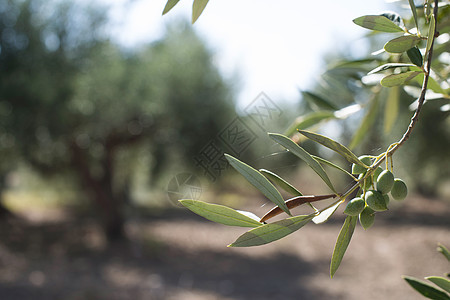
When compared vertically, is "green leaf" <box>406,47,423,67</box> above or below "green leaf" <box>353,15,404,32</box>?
below

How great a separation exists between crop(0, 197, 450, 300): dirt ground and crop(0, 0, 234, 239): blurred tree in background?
0.75 metres

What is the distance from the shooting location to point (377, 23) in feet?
1.22

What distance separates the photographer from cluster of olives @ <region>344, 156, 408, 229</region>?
1.04 ft

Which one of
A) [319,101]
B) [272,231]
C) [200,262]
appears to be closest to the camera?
[272,231]

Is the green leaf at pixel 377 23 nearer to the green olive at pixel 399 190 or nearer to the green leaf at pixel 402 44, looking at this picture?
the green leaf at pixel 402 44

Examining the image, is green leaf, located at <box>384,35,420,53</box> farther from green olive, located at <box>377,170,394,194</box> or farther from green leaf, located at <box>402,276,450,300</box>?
green leaf, located at <box>402,276,450,300</box>

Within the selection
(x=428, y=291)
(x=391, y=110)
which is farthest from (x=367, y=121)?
(x=428, y=291)

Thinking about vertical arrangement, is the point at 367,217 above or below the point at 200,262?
above

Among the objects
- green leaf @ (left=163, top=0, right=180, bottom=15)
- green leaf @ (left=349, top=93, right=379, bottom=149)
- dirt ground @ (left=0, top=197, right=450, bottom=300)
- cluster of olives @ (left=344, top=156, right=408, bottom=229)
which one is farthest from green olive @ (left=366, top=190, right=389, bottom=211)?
dirt ground @ (left=0, top=197, right=450, bottom=300)

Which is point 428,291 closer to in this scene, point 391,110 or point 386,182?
point 386,182

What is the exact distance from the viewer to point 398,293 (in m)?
4.08

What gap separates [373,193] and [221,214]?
118 millimetres

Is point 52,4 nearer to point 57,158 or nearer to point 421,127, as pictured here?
point 57,158

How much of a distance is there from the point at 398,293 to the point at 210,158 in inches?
166
